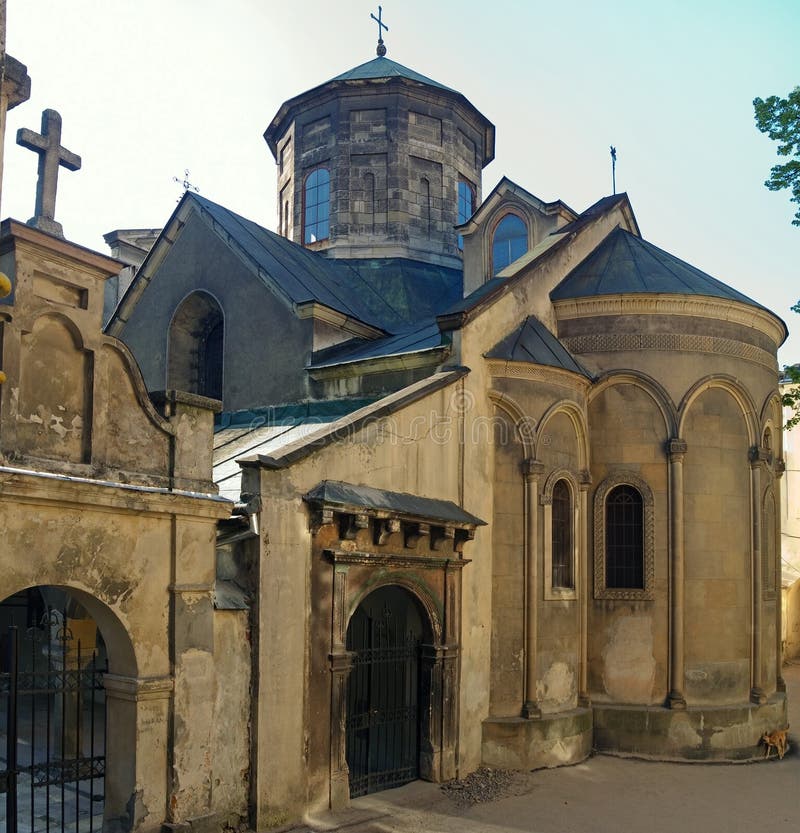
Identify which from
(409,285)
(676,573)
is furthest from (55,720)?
(409,285)

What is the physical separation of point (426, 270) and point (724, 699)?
1103 centimetres

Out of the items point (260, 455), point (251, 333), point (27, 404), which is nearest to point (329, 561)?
point (260, 455)

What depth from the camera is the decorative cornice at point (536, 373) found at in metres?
14.0

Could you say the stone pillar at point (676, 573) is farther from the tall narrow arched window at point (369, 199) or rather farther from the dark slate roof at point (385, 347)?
the tall narrow arched window at point (369, 199)

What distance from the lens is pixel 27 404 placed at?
7.85 m

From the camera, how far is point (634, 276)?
52.9 ft

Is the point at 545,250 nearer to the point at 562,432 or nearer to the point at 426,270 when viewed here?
the point at 562,432

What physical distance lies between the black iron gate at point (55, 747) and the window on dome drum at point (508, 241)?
33.8 ft

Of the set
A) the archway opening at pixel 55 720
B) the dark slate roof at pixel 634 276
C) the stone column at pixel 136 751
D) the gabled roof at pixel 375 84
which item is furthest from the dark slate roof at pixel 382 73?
the stone column at pixel 136 751

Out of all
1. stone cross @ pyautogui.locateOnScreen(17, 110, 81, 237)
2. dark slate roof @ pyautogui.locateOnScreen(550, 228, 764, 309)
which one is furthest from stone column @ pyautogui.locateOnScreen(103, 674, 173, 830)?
dark slate roof @ pyautogui.locateOnScreen(550, 228, 764, 309)

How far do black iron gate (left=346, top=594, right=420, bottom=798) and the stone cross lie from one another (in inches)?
255

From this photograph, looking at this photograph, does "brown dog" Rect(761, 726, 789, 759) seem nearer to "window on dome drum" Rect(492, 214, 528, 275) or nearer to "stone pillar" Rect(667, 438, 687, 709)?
"stone pillar" Rect(667, 438, 687, 709)

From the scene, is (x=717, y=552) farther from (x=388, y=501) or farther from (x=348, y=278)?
(x=348, y=278)

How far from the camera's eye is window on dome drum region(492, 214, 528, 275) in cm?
1775
